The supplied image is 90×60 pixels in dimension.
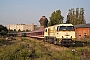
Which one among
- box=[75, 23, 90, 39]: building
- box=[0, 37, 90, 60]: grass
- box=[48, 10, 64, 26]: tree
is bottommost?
box=[0, 37, 90, 60]: grass

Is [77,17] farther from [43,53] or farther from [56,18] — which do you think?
[43,53]

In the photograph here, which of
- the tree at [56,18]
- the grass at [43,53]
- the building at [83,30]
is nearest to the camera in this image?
the grass at [43,53]

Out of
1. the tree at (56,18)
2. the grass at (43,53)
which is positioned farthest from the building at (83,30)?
the grass at (43,53)

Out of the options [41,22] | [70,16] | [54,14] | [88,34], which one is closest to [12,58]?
[88,34]

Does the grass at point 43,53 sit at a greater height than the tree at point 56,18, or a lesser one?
lesser

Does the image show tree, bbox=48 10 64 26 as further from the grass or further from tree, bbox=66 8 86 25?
the grass

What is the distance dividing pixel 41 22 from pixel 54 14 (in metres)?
16.8

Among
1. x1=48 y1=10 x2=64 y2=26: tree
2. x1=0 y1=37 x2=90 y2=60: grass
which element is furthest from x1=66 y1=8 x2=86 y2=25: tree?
x1=0 y1=37 x2=90 y2=60: grass

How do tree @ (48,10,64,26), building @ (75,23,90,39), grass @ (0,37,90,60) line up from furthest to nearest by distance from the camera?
1. tree @ (48,10,64,26)
2. building @ (75,23,90,39)
3. grass @ (0,37,90,60)

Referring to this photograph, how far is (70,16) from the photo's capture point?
58.8 meters

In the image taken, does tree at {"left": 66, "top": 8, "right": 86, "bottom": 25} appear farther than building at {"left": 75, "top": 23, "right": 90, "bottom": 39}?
Yes

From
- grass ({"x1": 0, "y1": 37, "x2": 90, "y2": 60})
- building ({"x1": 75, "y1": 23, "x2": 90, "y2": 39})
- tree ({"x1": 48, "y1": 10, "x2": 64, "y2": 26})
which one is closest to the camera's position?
grass ({"x1": 0, "y1": 37, "x2": 90, "y2": 60})

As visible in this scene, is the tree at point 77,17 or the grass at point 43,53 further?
the tree at point 77,17

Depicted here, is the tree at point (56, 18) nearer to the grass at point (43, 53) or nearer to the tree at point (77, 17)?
the tree at point (77, 17)
